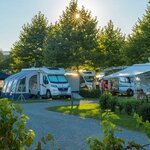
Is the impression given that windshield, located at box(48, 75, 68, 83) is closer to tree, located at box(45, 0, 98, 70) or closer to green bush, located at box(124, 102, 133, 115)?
tree, located at box(45, 0, 98, 70)

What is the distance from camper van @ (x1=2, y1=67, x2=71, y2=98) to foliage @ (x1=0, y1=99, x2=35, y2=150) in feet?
95.2

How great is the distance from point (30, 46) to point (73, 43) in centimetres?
1200

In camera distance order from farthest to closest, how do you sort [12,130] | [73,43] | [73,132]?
[73,43] < [73,132] < [12,130]

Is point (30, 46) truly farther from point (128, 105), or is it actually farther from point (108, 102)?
point (128, 105)

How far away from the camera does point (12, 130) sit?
3373 mm

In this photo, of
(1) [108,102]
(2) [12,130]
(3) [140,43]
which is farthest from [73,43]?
(2) [12,130]

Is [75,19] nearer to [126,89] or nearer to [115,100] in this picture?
[126,89]

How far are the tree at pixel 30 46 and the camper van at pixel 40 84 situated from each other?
577 inches

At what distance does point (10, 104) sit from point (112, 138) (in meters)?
0.96

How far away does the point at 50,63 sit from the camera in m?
41.1

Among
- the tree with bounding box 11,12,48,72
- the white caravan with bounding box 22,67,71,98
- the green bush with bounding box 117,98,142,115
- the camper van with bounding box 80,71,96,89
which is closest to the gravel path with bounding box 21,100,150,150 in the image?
the green bush with bounding box 117,98,142,115

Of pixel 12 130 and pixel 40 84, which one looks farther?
pixel 40 84

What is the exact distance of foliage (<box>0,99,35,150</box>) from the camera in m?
3.31

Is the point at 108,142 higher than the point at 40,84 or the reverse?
the reverse
